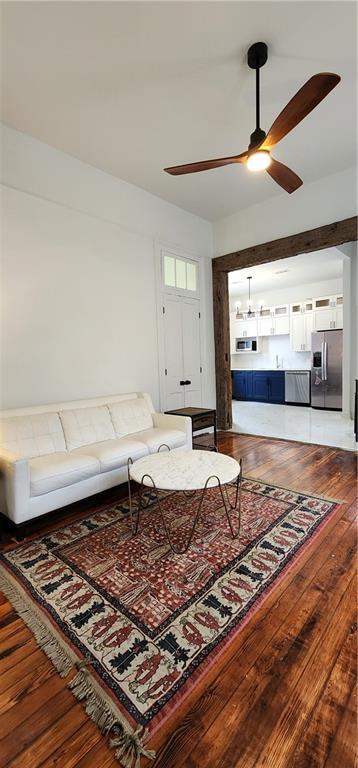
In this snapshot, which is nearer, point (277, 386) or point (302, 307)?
point (302, 307)

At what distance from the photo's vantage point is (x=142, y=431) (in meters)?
3.49

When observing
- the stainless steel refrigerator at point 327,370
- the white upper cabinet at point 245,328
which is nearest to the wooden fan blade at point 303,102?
the stainless steel refrigerator at point 327,370

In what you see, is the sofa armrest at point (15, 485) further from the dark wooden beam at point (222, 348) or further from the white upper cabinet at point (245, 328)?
the white upper cabinet at point (245, 328)

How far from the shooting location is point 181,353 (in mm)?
4785

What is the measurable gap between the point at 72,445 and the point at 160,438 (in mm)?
822

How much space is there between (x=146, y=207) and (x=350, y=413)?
5024 millimetres

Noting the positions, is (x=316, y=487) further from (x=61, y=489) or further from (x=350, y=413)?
(x=350, y=413)

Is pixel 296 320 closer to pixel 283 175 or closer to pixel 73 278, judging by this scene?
pixel 283 175

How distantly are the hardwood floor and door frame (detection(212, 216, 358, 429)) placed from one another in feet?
12.0

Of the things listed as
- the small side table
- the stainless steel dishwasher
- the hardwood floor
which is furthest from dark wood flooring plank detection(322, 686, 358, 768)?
the stainless steel dishwasher

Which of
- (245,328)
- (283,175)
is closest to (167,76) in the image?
(283,175)

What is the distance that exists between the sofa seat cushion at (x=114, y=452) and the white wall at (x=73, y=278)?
758mm

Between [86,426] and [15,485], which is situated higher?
[86,426]

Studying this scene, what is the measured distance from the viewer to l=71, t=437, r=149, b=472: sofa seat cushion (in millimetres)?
2711
